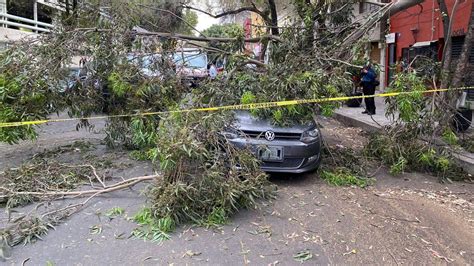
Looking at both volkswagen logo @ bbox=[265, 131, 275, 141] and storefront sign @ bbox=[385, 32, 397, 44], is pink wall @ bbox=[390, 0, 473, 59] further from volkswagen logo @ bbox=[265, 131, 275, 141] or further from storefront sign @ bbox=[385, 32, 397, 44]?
volkswagen logo @ bbox=[265, 131, 275, 141]

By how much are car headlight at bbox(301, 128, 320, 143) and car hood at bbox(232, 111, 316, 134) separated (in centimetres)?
A: 5

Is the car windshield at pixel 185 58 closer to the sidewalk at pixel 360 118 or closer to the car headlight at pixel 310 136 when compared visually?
the car headlight at pixel 310 136

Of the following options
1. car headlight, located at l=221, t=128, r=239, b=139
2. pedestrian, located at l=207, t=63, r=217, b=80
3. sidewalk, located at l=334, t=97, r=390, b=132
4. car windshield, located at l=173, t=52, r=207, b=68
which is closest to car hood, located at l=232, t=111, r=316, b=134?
car headlight, located at l=221, t=128, r=239, b=139

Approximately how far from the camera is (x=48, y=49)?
24.5 ft

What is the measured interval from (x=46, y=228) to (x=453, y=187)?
5.28 metres

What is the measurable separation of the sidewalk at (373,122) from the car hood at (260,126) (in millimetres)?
2414

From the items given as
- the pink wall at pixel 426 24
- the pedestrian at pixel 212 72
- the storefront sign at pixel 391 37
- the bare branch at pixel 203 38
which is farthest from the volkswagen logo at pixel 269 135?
the storefront sign at pixel 391 37

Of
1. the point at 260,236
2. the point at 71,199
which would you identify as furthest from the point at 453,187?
the point at 71,199

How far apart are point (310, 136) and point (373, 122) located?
5689 millimetres

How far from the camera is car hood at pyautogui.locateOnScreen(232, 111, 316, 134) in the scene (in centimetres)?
618

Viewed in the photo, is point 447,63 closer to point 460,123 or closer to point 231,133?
point 460,123

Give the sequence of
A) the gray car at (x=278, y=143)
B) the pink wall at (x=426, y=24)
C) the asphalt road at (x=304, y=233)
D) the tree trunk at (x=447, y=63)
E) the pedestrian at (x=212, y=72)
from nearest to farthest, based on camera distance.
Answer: the asphalt road at (x=304, y=233)
the gray car at (x=278, y=143)
the pedestrian at (x=212, y=72)
the tree trunk at (x=447, y=63)
the pink wall at (x=426, y=24)

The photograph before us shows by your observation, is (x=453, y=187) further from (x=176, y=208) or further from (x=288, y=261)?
(x=176, y=208)

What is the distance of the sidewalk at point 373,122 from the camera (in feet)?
23.5
